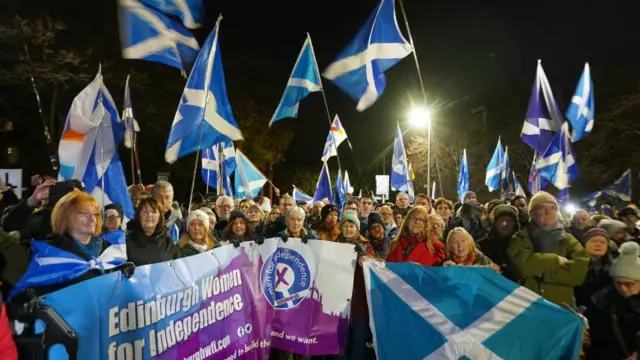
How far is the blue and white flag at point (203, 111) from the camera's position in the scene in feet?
20.4

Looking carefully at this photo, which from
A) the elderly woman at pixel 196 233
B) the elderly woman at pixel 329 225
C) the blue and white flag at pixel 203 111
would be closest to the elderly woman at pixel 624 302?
the elderly woman at pixel 329 225

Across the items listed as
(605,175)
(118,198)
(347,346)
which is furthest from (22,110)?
(605,175)

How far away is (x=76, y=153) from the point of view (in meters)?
6.89

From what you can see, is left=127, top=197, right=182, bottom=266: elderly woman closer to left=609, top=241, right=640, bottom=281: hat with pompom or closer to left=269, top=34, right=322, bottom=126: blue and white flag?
left=609, top=241, right=640, bottom=281: hat with pompom

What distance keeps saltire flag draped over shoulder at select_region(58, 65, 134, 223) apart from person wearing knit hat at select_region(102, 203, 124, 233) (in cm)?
64

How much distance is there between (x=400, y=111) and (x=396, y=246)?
138 feet

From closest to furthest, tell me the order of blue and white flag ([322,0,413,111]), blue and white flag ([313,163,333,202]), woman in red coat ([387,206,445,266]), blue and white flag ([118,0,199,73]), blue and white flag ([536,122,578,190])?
1. woman in red coat ([387,206,445,266])
2. blue and white flag ([118,0,199,73])
3. blue and white flag ([322,0,413,111])
4. blue and white flag ([536,122,578,190])
5. blue and white flag ([313,163,333,202])

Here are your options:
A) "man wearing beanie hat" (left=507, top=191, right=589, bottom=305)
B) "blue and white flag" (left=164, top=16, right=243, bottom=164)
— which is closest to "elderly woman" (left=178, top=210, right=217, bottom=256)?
"blue and white flag" (left=164, top=16, right=243, bottom=164)

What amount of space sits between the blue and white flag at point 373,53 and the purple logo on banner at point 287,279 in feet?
11.4

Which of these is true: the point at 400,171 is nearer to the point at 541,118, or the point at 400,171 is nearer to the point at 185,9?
the point at 541,118

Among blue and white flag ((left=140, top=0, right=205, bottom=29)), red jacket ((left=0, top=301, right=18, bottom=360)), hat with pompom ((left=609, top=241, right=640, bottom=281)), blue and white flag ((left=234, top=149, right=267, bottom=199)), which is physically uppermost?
blue and white flag ((left=140, top=0, right=205, bottom=29))

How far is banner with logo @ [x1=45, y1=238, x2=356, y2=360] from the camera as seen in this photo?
133 inches

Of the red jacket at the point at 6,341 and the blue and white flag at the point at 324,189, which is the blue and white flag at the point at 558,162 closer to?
the blue and white flag at the point at 324,189

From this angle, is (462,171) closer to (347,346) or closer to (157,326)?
(347,346)
